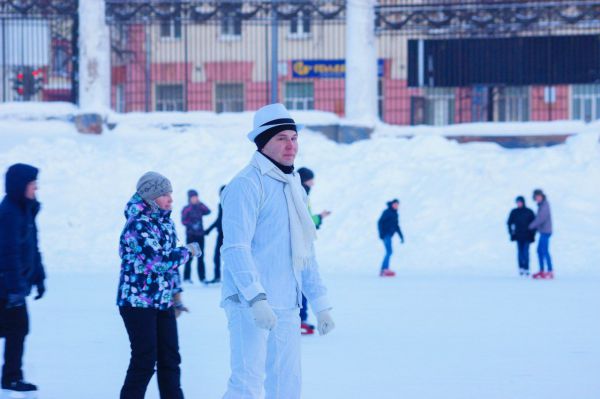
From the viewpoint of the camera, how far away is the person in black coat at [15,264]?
7105 millimetres

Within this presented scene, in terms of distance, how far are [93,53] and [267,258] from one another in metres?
20.2

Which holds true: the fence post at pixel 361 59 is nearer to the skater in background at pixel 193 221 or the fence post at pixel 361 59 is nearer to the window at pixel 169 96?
the skater in background at pixel 193 221

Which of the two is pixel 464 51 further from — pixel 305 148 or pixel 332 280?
pixel 332 280

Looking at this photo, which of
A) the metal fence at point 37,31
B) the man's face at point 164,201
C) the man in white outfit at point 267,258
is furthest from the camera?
the metal fence at point 37,31

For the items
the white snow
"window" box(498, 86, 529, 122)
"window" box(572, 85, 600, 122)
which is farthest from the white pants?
"window" box(572, 85, 600, 122)

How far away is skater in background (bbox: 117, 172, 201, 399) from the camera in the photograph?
612cm

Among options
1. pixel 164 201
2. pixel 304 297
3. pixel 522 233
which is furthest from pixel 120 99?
pixel 164 201

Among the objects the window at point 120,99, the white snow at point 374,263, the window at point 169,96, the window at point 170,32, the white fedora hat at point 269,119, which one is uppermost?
the window at point 170,32

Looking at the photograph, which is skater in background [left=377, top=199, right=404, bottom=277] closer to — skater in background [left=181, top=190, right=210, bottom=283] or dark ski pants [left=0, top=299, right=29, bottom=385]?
skater in background [left=181, top=190, right=210, bottom=283]

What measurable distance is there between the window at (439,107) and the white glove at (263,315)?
1245 inches

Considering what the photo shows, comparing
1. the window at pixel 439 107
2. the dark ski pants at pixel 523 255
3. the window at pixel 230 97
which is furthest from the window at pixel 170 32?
the dark ski pants at pixel 523 255

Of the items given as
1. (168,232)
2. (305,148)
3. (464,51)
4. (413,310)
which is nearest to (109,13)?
(305,148)

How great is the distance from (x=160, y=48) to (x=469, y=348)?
97.6ft

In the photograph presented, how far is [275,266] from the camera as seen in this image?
5184 millimetres
